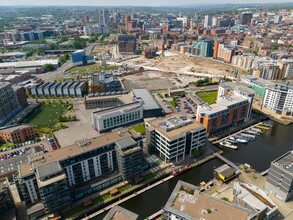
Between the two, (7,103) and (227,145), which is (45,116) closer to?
(7,103)

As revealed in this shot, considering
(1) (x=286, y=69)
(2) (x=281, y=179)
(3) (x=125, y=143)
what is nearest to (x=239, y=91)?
(2) (x=281, y=179)

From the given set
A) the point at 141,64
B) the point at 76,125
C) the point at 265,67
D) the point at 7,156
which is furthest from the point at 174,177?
the point at 141,64

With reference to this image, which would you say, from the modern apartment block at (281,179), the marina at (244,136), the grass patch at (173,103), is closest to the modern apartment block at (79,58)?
the grass patch at (173,103)

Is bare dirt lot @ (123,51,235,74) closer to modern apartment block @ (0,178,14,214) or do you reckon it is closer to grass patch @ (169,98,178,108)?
grass patch @ (169,98,178,108)

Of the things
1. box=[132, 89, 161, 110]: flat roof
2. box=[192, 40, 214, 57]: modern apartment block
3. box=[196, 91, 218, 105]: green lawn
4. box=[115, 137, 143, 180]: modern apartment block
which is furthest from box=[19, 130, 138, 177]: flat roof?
box=[192, 40, 214, 57]: modern apartment block

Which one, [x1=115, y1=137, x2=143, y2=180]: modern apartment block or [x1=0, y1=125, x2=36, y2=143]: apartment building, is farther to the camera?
[x1=0, y1=125, x2=36, y2=143]: apartment building

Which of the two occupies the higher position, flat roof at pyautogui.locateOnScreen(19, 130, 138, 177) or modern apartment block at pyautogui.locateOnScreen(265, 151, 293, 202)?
flat roof at pyautogui.locateOnScreen(19, 130, 138, 177)

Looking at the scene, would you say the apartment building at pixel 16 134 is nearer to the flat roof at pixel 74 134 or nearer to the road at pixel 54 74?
the flat roof at pixel 74 134
